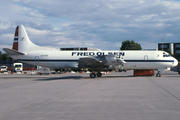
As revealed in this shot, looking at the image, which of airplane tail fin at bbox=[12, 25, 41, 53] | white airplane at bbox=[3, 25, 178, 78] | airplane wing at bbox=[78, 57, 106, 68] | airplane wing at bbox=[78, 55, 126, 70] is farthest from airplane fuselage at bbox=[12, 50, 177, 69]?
airplane wing at bbox=[78, 57, 106, 68]

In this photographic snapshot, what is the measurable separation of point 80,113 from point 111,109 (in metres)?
1.47

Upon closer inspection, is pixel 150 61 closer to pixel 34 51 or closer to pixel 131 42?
pixel 34 51

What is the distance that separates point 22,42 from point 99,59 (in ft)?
44.7

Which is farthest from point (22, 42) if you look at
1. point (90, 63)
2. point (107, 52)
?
point (107, 52)

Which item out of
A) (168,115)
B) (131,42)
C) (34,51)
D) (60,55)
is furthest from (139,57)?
(131,42)

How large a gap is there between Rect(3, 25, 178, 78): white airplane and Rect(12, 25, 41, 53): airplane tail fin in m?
0.24

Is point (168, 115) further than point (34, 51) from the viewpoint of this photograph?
No

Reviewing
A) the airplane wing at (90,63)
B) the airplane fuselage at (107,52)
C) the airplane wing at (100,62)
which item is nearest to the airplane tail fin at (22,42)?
the airplane fuselage at (107,52)

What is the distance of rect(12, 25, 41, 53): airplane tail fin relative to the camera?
106 feet

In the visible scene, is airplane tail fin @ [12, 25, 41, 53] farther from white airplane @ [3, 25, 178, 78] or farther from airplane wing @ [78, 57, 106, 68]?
airplane wing @ [78, 57, 106, 68]

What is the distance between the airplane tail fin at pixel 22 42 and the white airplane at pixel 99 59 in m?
0.24

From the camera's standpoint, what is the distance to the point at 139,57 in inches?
1162

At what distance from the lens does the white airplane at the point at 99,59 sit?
92.2 feet

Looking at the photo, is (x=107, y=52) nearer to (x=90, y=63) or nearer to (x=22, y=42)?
(x=90, y=63)
